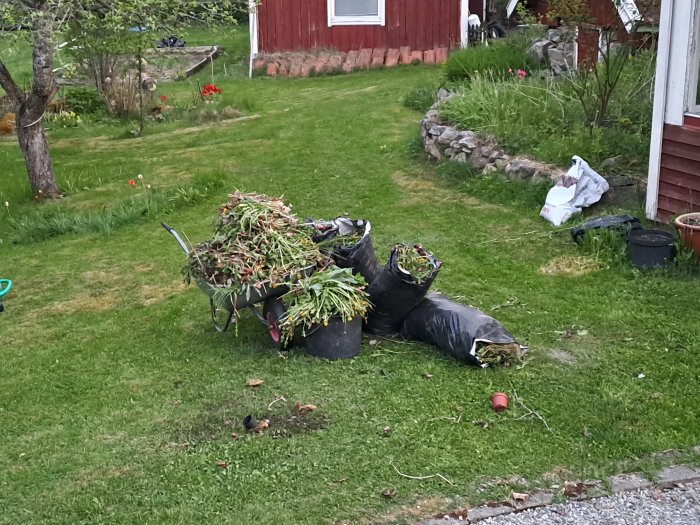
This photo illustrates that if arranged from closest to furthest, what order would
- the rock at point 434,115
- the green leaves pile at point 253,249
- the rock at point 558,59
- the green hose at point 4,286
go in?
the green leaves pile at point 253,249
the green hose at point 4,286
the rock at point 434,115
the rock at point 558,59

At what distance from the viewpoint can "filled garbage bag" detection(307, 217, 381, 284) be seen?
204 inches

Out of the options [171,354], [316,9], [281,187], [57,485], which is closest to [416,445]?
[57,485]

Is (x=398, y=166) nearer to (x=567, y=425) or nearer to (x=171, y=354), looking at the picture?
(x=171, y=354)

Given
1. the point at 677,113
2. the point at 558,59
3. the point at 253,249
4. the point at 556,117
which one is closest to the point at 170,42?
the point at 558,59

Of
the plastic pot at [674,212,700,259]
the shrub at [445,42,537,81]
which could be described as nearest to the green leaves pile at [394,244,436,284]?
the plastic pot at [674,212,700,259]

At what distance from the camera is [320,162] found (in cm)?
1027

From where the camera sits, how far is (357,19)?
58.9 ft

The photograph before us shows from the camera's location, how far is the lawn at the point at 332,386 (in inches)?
146

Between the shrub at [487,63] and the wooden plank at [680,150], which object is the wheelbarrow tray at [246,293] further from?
the shrub at [487,63]

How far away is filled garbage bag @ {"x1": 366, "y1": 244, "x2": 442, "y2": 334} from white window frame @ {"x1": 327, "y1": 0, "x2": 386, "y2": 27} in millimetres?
13787

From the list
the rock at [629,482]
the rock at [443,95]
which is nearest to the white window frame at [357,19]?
the rock at [443,95]

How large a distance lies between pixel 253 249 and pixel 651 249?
3.07 metres

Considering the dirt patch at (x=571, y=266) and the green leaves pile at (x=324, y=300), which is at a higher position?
the green leaves pile at (x=324, y=300)

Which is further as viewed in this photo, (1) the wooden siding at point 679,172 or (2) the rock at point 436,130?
(2) the rock at point 436,130
